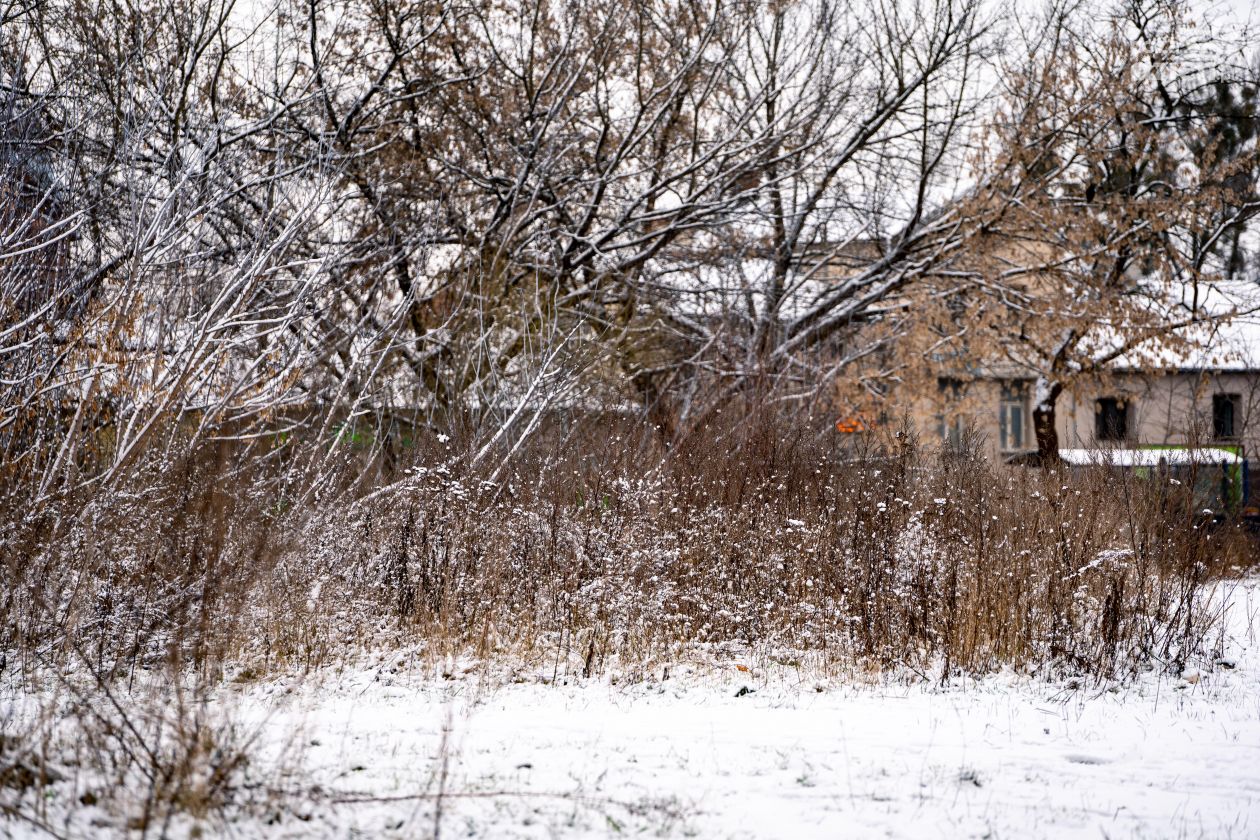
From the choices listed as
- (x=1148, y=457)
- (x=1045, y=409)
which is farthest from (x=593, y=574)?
(x=1045, y=409)

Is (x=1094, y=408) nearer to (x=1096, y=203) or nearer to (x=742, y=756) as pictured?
(x=1096, y=203)

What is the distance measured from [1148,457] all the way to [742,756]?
7038 millimetres

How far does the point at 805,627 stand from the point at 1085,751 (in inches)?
84.7

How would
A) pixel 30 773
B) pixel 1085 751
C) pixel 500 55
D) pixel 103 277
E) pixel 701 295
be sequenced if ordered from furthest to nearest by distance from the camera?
1. pixel 701 295
2. pixel 500 55
3. pixel 103 277
4. pixel 1085 751
5. pixel 30 773

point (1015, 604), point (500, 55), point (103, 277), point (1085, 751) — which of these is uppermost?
point (500, 55)

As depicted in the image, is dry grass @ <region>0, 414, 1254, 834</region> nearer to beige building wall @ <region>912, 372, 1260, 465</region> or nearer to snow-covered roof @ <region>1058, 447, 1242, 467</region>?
snow-covered roof @ <region>1058, 447, 1242, 467</region>

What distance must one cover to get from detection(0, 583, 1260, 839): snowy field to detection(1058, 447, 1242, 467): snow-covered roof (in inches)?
97.0

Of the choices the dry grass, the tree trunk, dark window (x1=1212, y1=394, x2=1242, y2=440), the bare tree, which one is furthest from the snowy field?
dark window (x1=1212, y1=394, x2=1242, y2=440)

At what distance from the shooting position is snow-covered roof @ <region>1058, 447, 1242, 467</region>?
8.48 metres

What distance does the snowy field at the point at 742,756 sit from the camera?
3625 mm

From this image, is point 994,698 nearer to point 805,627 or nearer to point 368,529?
point 805,627

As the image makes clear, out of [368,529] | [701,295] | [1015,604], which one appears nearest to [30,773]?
[368,529]

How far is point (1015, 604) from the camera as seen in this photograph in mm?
6426

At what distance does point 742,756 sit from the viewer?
178 inches
